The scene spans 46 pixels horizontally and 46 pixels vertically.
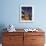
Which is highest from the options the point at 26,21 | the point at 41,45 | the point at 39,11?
the point at 39,11

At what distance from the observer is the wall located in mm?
4148

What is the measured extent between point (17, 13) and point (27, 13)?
343 millimetres

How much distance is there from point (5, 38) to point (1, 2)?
4.15 ft

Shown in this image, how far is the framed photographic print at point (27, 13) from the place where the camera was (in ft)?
13.6

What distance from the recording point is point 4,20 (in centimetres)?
418

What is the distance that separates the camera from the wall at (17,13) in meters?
4.15

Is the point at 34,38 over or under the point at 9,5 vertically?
under

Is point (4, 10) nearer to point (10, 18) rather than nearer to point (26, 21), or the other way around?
point (10, 18)

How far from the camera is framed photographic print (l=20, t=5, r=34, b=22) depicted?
4148 millimetres

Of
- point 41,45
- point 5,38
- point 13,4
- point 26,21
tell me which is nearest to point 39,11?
point 26,21

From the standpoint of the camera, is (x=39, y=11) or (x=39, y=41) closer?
(x=39, y=41)

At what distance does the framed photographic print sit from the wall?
11 cm

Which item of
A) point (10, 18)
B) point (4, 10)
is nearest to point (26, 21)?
point (10, 18)

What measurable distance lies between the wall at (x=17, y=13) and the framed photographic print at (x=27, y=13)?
0.11 metres
